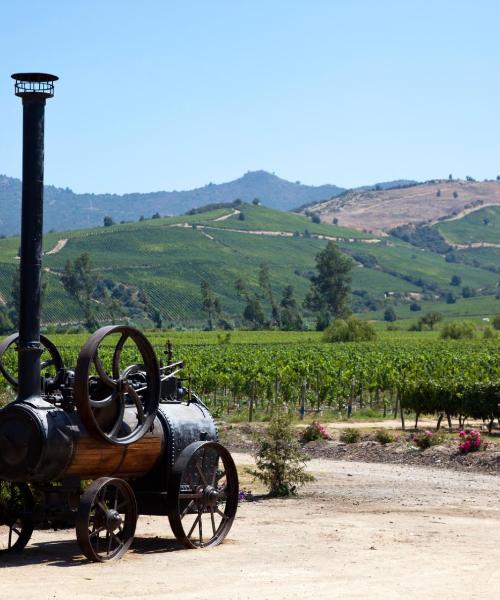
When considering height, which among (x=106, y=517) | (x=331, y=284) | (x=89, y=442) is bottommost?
(x=106, y=517)

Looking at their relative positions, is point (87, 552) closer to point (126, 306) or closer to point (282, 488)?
point (282, 488)

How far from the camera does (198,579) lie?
12711mm

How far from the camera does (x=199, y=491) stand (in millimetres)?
15000

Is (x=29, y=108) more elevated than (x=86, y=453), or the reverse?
(x=29, y=108)

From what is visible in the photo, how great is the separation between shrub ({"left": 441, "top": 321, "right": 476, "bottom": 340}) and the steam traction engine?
3457 inches

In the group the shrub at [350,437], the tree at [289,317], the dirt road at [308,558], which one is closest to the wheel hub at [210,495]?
the dirt road at [308,558]

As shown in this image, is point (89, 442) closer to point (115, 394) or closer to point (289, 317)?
point (115, 394)

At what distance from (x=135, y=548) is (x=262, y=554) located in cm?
164

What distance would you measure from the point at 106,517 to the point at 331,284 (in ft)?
434

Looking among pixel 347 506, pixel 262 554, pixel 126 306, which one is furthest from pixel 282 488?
pixel 126 306

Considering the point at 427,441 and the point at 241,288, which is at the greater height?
the point at 241,288

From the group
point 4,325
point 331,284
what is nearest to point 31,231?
point 4,325

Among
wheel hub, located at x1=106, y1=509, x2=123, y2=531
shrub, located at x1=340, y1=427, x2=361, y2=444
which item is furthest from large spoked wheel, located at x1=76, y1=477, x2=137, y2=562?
shrub, located at x1=340, y1=427, x2=361, y2=444

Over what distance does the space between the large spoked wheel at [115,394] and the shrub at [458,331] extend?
88.5 metres
